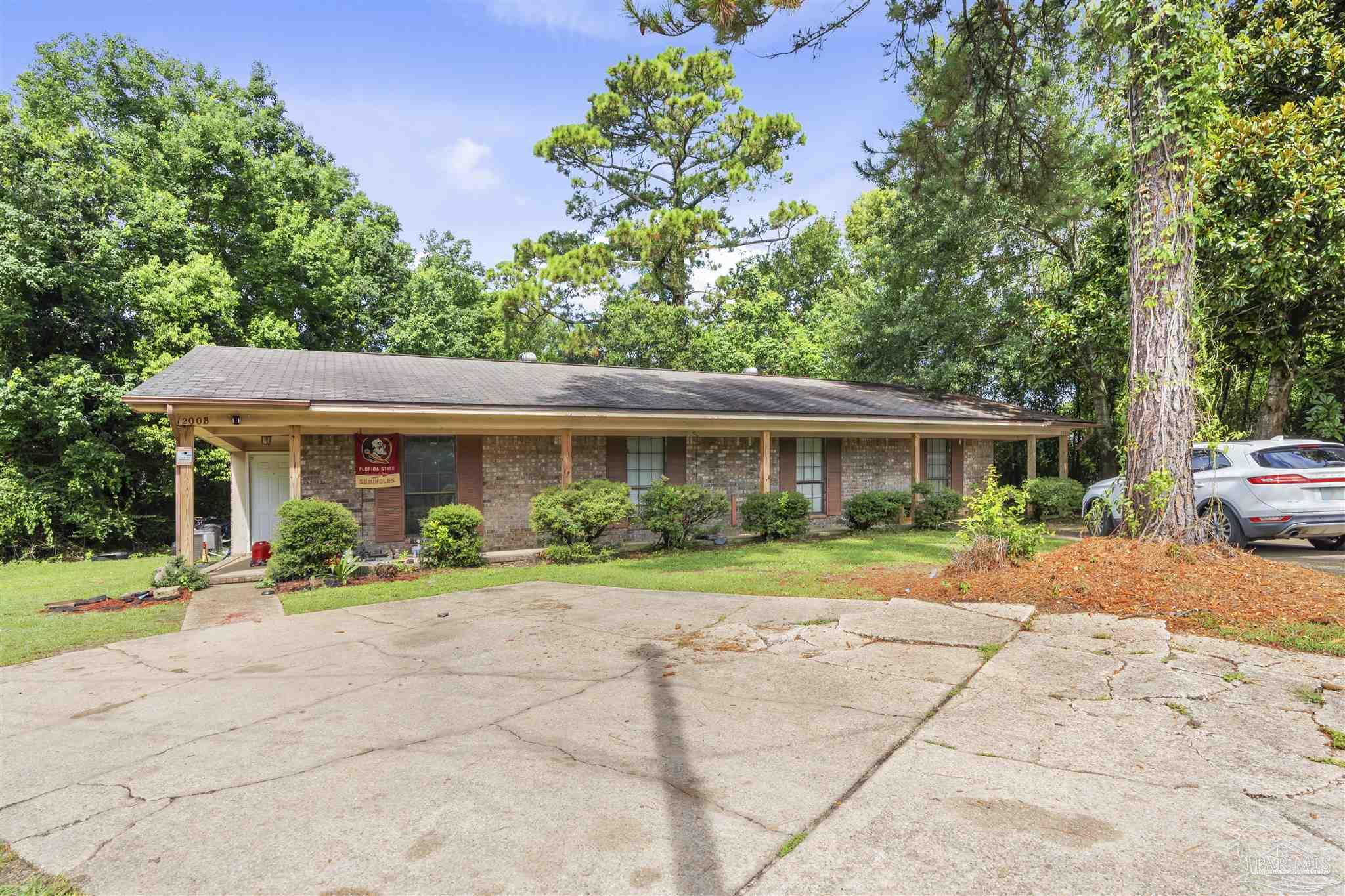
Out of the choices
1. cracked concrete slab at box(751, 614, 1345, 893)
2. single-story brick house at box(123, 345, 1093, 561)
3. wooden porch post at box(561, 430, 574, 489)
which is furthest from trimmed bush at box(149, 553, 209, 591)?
cracked concrete slab at box(751, 614, 1345, 893)

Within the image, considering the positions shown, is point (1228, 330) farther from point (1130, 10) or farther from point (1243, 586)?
point (1243, 586)

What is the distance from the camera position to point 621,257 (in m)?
25.8

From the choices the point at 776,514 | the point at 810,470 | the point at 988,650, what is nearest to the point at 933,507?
the point at 810,470

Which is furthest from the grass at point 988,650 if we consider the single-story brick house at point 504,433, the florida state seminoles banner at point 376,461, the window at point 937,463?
the window at point 937,463

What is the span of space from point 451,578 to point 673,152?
2238 centimetres

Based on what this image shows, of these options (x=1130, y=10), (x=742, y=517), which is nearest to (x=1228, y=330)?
(x=1130, y=10)

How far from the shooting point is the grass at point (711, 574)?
7949 millimetres

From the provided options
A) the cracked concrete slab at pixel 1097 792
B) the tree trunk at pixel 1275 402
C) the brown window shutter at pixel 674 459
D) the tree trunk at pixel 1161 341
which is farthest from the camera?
the brown window shutter at pixel 674 459

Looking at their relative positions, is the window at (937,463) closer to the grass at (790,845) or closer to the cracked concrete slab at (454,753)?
the cracked concrete slab at (454,753)

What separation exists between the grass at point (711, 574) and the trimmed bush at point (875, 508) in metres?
1.85

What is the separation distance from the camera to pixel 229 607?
26.2ft

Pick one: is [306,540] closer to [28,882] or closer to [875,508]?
[28,882]

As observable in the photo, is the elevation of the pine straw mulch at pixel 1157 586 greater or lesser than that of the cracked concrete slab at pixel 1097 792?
greater

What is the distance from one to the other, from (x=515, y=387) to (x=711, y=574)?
610 centimetres
